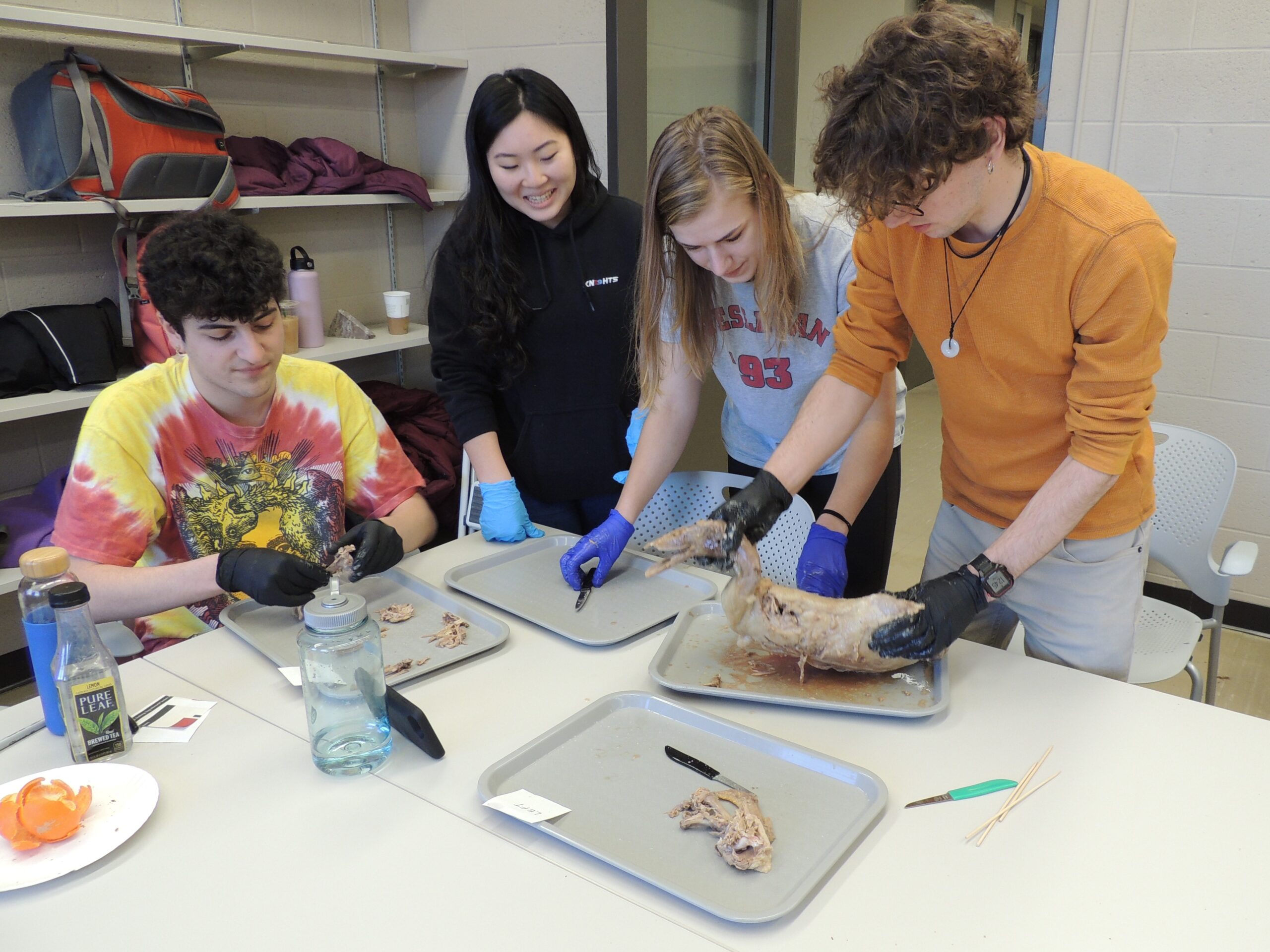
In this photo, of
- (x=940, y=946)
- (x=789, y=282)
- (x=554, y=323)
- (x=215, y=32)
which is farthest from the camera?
(x=215, y=32)

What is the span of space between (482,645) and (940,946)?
2.43 feet

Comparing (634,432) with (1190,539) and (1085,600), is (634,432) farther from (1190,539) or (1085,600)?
(1190,539)

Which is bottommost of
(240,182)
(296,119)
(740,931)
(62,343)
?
(740,931)

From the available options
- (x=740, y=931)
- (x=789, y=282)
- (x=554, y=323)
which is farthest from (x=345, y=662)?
(x=554, y=323)

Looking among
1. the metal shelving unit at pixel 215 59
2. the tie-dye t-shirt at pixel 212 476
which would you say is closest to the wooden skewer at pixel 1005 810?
the tie-dye t-shirt at pixel 212 476

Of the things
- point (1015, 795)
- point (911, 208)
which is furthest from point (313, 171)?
point (1015, 795)

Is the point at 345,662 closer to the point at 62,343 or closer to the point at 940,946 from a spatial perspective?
the point at 940,946

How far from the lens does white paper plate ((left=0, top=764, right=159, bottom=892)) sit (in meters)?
0.90

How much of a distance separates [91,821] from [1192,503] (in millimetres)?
2113

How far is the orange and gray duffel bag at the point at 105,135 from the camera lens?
7.86 ft

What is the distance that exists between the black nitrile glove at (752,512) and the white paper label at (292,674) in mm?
598

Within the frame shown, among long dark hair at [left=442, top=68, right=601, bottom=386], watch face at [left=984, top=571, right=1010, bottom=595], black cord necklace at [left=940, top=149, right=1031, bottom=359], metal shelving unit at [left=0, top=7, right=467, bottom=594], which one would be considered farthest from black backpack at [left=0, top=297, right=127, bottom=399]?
watch face at [left=984, top=571, right=1010, bottom=595]

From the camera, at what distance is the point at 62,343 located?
8.04ft

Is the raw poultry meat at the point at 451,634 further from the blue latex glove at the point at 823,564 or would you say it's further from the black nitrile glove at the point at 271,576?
the blue latex glove at the point at 823,564
